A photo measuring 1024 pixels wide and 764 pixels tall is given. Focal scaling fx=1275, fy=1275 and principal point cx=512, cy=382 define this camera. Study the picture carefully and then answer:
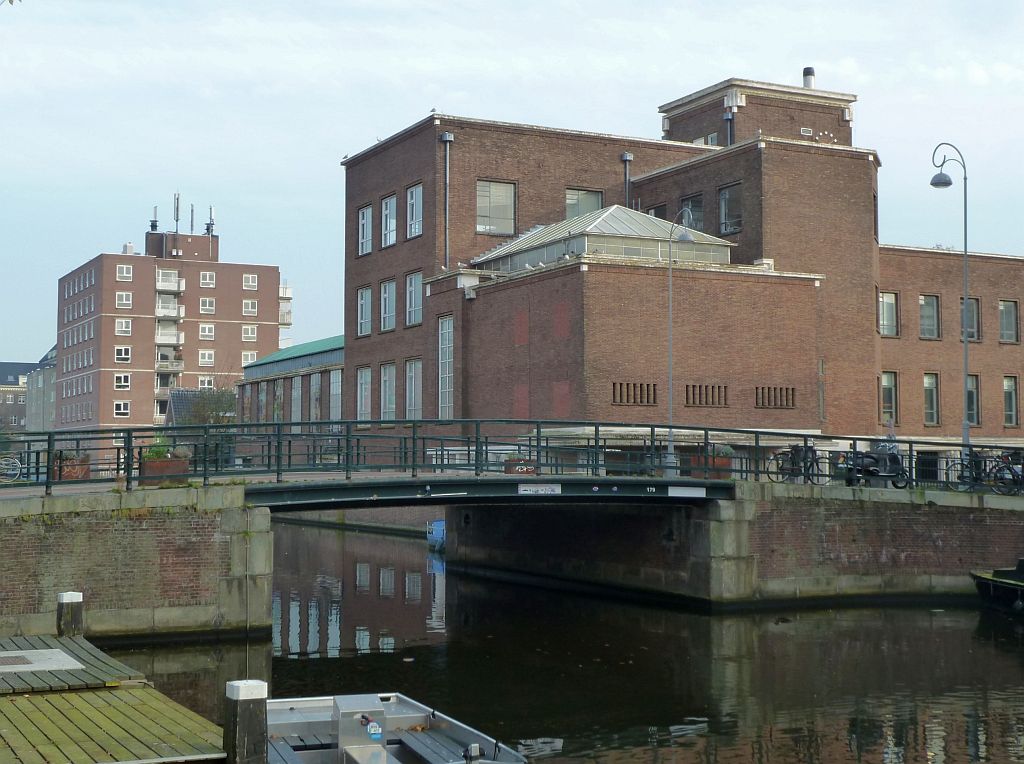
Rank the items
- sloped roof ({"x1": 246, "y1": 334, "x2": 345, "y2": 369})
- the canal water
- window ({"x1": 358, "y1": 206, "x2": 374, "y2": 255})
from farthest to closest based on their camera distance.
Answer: sloped roof ({"x1": 246, "y1": 334, "x2": 345, "y2": 369})
window ({"x1": 358, "y1": 206, "x2": 374, "y2": 255})
the canal water

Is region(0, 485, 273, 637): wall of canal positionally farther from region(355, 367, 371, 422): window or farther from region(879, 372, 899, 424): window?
region(879, 372, 899, 424): window

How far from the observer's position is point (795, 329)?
4619 centimetres

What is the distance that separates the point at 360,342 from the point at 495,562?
22.5 meters

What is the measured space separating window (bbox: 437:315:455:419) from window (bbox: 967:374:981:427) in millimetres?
23778

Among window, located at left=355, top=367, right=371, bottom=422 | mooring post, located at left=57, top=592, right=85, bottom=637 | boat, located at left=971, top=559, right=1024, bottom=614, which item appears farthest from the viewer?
window, located at left=355, top=367, right=371, bottom=422

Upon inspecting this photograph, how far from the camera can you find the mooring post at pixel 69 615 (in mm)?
20609

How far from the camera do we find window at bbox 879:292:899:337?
181 feet

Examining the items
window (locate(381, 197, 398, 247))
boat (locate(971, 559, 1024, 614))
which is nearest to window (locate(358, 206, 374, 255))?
window (locate(381, 197, 398, 247))

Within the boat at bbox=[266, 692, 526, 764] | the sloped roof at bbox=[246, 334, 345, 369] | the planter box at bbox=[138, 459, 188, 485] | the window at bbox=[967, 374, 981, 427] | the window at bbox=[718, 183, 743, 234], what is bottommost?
the boat at bbox=[266, 692, 526, 764]

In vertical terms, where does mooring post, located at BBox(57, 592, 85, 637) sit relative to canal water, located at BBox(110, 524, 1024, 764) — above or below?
above

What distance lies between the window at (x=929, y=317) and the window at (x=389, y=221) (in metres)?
23.5

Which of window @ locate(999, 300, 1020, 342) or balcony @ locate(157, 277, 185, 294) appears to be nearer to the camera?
window @ locate(999, 300, 1020, 342)

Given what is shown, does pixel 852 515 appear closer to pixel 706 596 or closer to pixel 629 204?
pixel 706 596

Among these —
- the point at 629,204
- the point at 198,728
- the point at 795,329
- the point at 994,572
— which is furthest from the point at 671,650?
the point at 629,204
